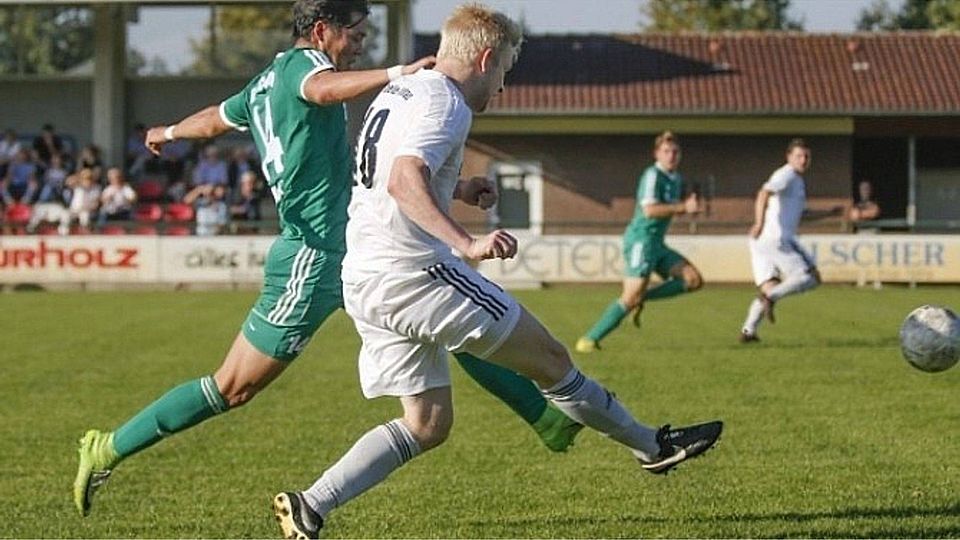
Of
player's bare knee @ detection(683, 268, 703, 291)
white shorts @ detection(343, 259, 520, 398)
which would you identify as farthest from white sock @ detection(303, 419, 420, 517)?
player's bare knee @ detection(683, 268, 703, 291)

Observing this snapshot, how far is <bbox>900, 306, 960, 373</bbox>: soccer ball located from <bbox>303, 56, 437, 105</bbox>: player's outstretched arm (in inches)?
104

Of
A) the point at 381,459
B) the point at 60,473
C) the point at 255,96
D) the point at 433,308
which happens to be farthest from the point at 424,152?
the point at 60,473

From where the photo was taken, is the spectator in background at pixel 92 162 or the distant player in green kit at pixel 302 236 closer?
the distant player in green kit at pixel 302 236

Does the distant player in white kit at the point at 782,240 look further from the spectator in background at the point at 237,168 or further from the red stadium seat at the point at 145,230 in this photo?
the spectator in background at the point at 237,168

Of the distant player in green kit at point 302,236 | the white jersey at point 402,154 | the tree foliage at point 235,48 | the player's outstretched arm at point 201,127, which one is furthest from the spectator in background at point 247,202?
the white jersey at point 402,154

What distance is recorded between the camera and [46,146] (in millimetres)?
33844

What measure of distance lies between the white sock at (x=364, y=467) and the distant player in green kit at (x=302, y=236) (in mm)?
709

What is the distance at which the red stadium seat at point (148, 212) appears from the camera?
103ft

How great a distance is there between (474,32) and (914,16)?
196ft

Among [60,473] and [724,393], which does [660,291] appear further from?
[60,473]

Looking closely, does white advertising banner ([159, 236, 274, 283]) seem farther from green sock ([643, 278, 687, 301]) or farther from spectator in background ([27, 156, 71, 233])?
green sock ([643, 278, 687, 301])

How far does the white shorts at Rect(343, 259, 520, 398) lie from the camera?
5625mm

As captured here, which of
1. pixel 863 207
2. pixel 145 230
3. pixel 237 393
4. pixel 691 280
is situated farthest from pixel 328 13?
pixel 863 207

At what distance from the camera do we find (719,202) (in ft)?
122
